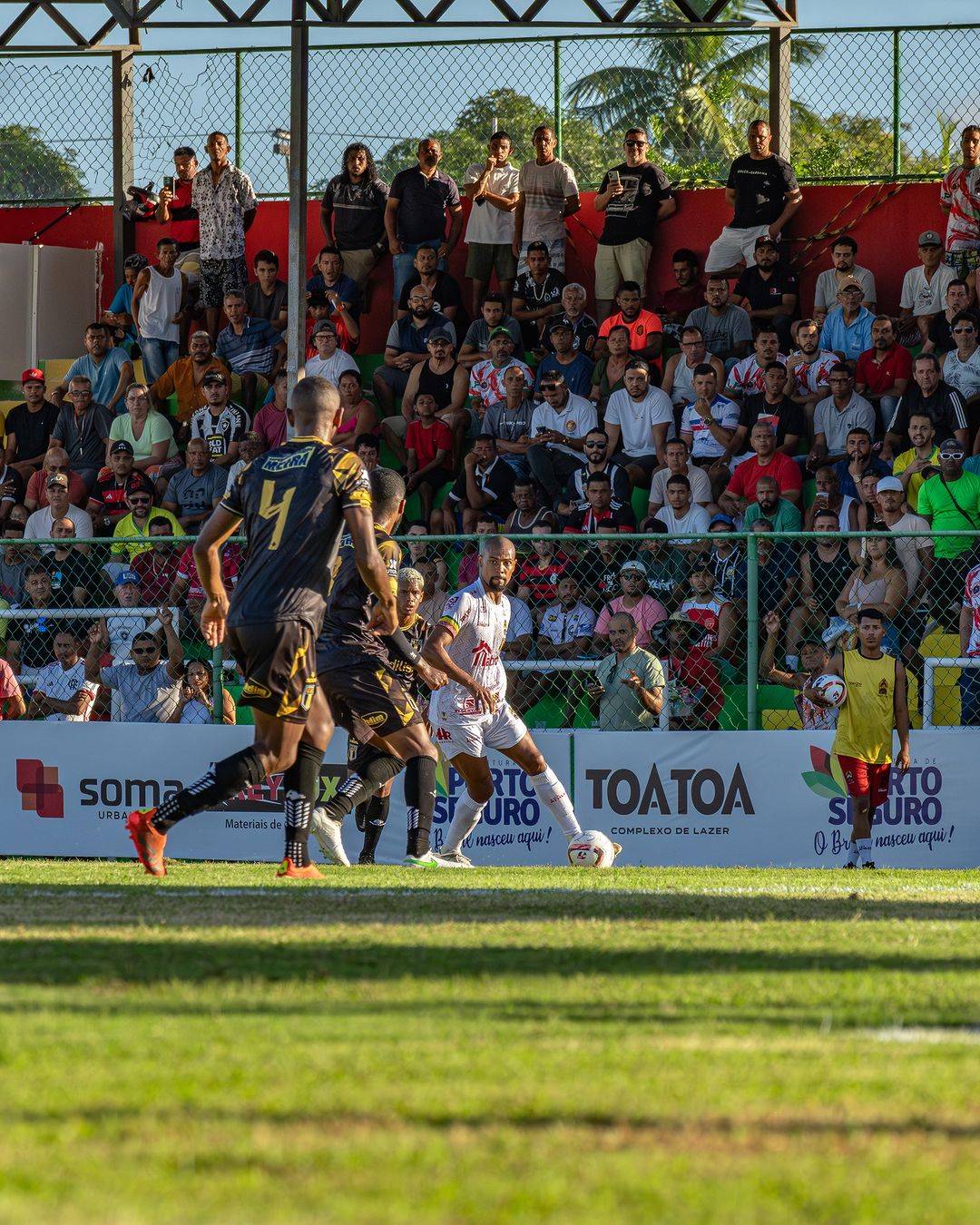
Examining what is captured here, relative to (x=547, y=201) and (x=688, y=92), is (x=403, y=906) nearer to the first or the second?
(x=547, y=201)

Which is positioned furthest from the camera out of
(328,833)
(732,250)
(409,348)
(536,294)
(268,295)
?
(268,295)

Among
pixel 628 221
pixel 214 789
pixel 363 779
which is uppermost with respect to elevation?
pixel 628 221

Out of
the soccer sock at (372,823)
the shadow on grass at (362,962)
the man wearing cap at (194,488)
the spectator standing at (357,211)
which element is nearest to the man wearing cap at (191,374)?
the man wearing cap at (194,488)

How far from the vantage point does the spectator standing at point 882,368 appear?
1573 centimetres

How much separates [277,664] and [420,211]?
40.5ft

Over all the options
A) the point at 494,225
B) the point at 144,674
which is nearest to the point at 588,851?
the point at 144,674

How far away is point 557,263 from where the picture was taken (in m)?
18.4

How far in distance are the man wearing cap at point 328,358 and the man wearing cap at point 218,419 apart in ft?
3.17

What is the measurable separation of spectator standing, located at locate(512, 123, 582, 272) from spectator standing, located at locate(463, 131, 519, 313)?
22 centimetres

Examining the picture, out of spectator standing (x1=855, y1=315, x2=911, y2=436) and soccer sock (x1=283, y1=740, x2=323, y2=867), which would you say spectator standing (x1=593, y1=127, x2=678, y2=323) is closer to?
spectator standing (x1=855, y1=315, x2=911, y2=436)

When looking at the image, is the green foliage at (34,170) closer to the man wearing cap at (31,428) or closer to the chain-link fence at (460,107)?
the chain-link fence at (460,107)

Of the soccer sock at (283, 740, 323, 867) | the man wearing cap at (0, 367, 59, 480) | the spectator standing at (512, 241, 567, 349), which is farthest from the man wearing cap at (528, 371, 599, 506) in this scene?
the soccer sock at (283, 740, 323, 867)

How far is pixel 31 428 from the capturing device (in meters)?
18.8

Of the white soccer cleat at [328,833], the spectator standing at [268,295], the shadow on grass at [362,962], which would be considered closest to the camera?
the shadow on grass at [362,962]
